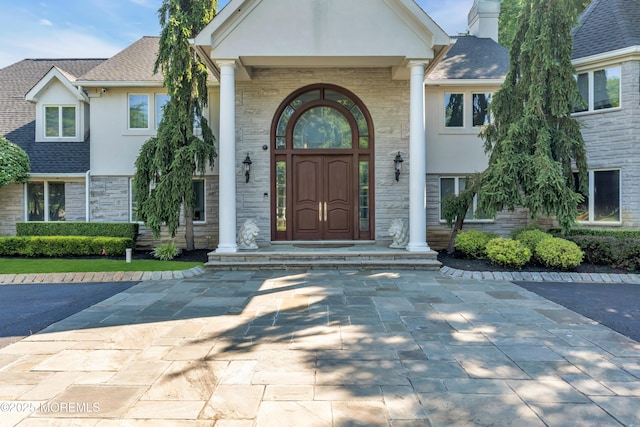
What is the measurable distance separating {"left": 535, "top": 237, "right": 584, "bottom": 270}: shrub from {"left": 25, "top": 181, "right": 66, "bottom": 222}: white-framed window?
12971mm

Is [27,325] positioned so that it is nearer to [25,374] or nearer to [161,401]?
[25,374]

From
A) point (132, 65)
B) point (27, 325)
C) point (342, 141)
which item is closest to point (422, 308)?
point (27, 325)

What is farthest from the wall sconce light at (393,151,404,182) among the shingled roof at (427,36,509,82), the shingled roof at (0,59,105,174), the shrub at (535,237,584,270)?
the shingled roof at (0,59,105,174)

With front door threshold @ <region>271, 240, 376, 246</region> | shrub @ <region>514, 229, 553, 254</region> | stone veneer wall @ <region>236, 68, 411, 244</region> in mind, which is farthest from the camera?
stone veneer wall @ <region>236, 68, 411, 244</region>

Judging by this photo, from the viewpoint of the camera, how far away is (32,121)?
1266 centimetres

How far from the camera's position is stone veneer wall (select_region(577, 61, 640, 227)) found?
9.72 meters

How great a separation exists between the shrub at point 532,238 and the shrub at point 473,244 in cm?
70

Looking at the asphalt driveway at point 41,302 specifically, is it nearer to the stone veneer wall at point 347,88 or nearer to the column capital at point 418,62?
the stone veneer wall at point 347,88

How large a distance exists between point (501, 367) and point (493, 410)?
84cm

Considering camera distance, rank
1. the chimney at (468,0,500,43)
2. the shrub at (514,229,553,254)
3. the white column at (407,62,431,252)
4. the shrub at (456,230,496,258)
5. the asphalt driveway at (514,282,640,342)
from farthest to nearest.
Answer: the chimney at (468,0,500,43) → the shrub at (456,230,496,258) → the white column at (407,62,431,252) → the shrub at (514,229,553,254) → the asphalt driveway at (514,282,640,342)

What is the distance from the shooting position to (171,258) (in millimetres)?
9258

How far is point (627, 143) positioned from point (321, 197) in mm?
7978

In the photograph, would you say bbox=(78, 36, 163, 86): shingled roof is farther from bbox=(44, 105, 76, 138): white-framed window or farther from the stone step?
the stone step

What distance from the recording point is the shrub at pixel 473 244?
29.9ft
